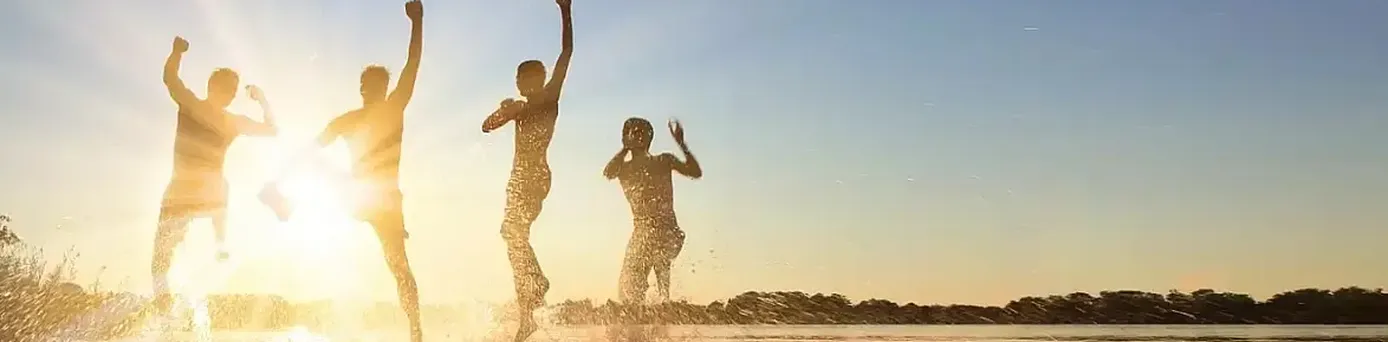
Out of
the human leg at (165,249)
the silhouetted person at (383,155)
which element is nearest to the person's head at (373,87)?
the silhouetted person at (383,155)

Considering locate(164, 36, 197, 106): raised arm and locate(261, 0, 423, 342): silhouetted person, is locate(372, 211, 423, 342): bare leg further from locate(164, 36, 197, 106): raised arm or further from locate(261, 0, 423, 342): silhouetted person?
locate(164, 36, 197, 106): raised arm

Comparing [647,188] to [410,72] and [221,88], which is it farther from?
[221,88]

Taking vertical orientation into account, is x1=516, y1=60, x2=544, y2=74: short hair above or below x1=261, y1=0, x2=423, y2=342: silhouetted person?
above

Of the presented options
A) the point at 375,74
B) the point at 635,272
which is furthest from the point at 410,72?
the point at 635,272

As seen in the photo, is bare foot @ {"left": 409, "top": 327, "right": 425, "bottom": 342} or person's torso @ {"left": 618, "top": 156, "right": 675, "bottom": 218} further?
person's torso @ {"left": 618, "top": 156, "right": 675, "bottom": 218}

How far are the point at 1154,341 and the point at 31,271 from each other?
10786 mm

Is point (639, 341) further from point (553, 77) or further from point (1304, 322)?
point (1304, 322)

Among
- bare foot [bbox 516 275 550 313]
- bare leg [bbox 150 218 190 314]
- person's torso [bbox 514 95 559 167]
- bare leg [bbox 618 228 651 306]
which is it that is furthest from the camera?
bare leg [bbox 618 228 651 306]

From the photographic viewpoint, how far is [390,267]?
1030 cm

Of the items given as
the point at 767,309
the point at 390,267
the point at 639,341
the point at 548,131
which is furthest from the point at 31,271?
the point at 767,309

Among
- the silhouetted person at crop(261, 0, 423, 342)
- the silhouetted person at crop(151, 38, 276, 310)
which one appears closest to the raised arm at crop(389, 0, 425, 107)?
the silhouetted person at crop(261, 0, 423, 342)

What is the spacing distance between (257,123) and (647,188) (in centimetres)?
353

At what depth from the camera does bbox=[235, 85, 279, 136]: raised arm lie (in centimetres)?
1064

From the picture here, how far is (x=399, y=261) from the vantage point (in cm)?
1030
